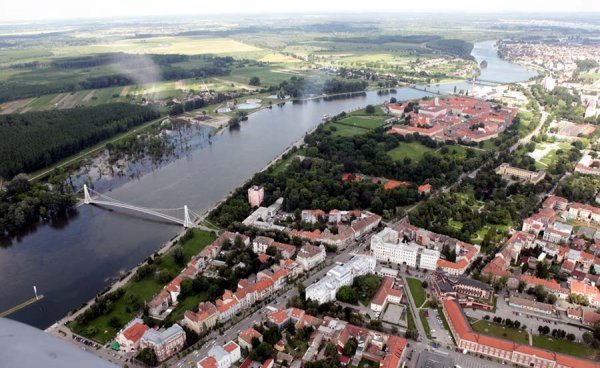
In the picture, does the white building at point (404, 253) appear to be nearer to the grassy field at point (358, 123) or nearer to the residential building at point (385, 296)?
the residential building at point (385, 296)

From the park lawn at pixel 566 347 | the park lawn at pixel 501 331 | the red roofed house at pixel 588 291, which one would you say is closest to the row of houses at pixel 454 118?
the red roofed house at pixel 588 291

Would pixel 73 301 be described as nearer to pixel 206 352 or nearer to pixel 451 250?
pixel 206 352

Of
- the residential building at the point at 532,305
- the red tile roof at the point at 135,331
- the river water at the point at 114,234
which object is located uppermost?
the residential building at the point at 532,305

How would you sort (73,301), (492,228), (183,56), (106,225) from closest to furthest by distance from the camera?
(73,301) < (492,228) < (106,225) < (183,56)

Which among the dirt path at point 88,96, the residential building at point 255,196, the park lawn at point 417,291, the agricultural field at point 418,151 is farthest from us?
the dirt path at point 88,96

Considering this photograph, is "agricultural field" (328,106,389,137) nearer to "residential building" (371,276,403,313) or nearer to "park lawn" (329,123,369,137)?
"park lawn" (329,123,369,137)

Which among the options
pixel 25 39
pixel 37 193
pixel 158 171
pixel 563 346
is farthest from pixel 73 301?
pixel 25 39

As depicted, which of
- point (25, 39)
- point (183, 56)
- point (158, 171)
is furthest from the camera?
point (25, 39)
